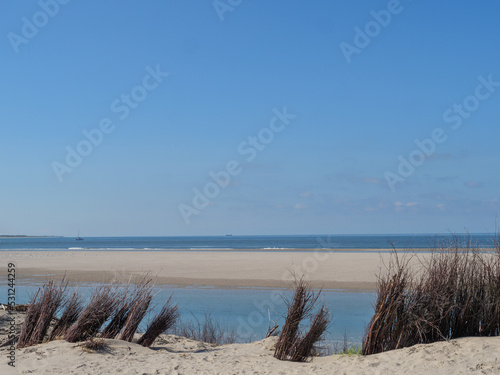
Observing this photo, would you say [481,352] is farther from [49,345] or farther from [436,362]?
[49,345]

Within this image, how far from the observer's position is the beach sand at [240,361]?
6.14 meters

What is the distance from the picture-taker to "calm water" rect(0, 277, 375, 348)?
1092 cm

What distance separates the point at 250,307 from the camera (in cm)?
1442

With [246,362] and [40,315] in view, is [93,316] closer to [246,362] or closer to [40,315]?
[40,315]

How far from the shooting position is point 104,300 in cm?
782

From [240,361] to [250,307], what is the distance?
7348 millimetres

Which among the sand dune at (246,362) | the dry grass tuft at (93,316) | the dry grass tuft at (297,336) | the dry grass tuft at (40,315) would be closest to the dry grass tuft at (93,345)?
the sand dune at (246,362)

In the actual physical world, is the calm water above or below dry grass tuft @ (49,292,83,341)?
below

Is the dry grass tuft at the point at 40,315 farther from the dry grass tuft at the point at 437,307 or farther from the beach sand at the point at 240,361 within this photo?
the dry grass tuft at the point at 437,307

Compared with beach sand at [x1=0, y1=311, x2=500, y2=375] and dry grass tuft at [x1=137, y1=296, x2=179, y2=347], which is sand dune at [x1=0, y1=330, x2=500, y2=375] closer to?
beach sand at [x1=0, y1=311, x2=500, y2=375]

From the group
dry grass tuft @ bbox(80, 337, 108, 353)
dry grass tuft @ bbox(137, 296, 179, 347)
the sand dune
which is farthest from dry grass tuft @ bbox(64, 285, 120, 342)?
dry grass tuft @ bbox(137, 296, 179, 347)

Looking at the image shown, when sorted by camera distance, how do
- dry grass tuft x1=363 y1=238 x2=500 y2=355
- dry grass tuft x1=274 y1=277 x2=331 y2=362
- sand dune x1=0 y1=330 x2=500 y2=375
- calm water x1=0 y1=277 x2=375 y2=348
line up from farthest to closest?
calm water x1=0 y1=277 x2=375 y2=348 < dry grass tuft x1=274 y1=277 x2=331 y2=362 < dry grass tuft x1=363 y1=238 x2=500 y2=355 < sand dune x1=0 y1=330 x2=500 y2=375

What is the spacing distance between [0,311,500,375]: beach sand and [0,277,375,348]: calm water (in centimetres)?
182

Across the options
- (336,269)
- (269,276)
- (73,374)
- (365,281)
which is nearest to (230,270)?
(269,276)
